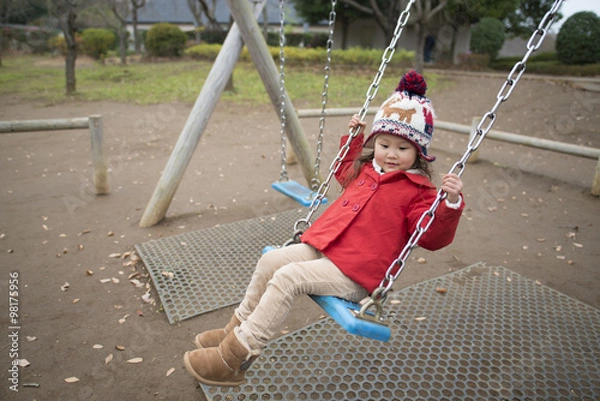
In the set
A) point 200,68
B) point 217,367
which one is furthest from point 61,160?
point 200,68

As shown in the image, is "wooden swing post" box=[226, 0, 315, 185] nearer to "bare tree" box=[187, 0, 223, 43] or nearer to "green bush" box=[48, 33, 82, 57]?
"bare tree" box=[187, 0, 223, 43]

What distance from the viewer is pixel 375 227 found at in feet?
6.34

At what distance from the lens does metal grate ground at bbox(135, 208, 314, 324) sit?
2.93 m

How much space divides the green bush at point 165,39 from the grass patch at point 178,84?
2.90m

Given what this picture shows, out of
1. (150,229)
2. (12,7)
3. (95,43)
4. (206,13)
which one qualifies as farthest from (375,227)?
(12,7)

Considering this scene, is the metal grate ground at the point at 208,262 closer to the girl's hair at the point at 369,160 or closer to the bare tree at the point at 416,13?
the girl's hair at the point at 369,160

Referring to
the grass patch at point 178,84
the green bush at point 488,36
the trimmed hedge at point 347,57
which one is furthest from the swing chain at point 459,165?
the green bush at point 488,36

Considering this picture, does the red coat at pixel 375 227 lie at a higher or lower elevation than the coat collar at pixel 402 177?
lower

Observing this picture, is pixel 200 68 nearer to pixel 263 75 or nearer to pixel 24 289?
pixel 263 75

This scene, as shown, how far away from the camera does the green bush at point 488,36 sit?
18078mm

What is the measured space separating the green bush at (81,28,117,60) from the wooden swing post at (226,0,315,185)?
20270 millimetres

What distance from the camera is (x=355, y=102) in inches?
445

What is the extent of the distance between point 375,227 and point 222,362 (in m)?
0.86

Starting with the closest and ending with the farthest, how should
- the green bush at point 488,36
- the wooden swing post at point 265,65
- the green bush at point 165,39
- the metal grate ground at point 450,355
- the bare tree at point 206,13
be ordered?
the metal grate ground at point 450,355 < the wooden swing post at point 265,65 < the bare tree at point 206,13 < the green bush at point 488,36 < the green bush at point 165,39
